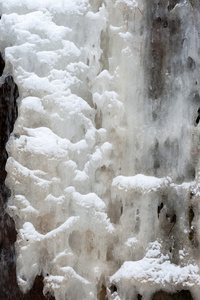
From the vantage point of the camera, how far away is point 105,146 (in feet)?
3.94

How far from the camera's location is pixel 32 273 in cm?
116

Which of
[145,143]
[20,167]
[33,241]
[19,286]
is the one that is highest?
[145,143]

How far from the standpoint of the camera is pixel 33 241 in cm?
116

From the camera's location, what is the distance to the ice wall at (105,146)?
116 centimetres

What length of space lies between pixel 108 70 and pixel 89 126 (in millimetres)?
215

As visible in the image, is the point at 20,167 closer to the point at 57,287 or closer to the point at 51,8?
the point at 57,287

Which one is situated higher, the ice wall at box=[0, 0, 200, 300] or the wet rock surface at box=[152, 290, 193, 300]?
the ice wall at box=[0, 0, 200, 300]

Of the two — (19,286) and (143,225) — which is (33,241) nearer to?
(19,286)

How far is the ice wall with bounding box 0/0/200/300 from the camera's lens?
1.16 metres

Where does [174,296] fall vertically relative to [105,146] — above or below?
below

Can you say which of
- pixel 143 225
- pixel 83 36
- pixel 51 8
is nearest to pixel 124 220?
pixel 143 225

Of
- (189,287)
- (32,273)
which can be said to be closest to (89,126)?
(32,273)

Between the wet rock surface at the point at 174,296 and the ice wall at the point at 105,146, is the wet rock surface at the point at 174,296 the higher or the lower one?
the lower one

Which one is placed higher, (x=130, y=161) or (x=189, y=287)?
(x=130, y=161)
